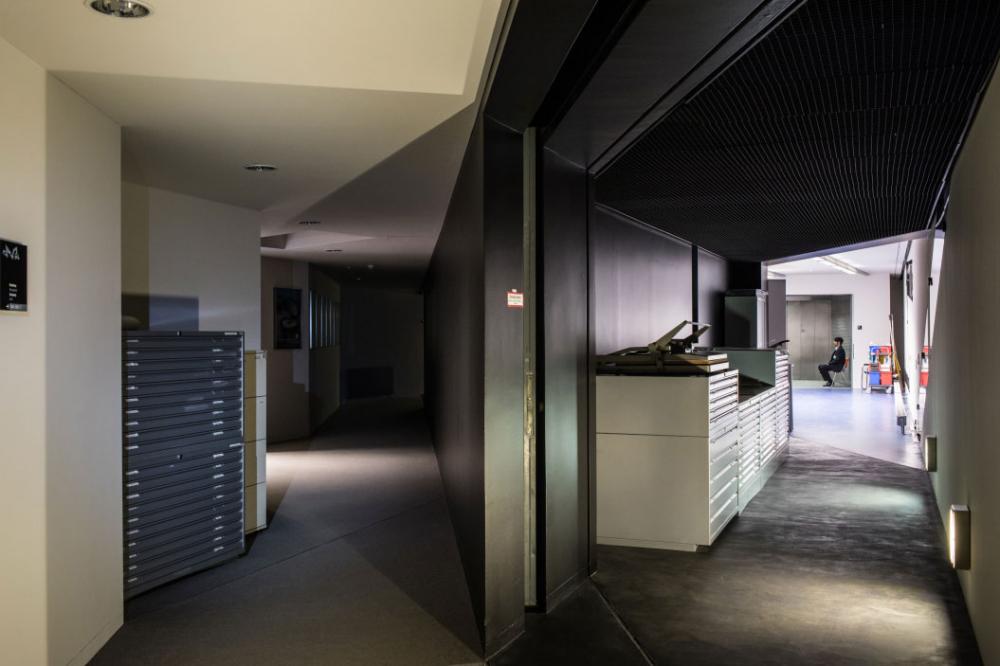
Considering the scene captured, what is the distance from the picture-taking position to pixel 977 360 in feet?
11.8

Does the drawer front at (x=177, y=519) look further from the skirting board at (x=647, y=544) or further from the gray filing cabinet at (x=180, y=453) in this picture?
the skirting board at (x=647, y=544)

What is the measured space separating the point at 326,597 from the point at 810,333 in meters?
22.4

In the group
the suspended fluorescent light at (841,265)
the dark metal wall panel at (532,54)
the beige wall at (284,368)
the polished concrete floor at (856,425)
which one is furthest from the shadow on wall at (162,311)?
the suspended fluorescent light at (841,265)

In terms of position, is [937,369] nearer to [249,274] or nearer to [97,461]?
A: [249,274]

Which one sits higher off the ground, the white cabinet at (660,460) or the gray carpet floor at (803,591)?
the white cabinet at (660,460)

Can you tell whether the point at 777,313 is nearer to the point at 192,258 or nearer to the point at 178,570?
the point at 192,258

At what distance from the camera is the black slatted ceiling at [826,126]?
113 inches

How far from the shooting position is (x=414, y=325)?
19.3 metres

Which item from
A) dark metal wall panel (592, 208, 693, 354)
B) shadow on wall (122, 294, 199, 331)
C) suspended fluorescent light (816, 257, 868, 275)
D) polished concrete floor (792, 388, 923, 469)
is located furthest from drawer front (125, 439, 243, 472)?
suspended fluorescent light (816, 257, 868, 275)

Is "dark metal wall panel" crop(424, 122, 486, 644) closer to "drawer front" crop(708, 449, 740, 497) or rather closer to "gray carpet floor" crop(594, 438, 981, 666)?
"gray carpet floor" crop(594, 438, 981, 666)

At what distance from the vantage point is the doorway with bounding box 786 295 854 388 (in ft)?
76.6

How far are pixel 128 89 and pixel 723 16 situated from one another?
257cm

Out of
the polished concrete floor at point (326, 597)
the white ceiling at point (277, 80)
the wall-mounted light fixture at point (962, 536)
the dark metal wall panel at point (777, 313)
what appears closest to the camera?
the white ceiling at point (277, 80)

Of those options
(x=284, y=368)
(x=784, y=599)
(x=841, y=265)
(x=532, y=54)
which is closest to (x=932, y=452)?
(x=784, y=599)
